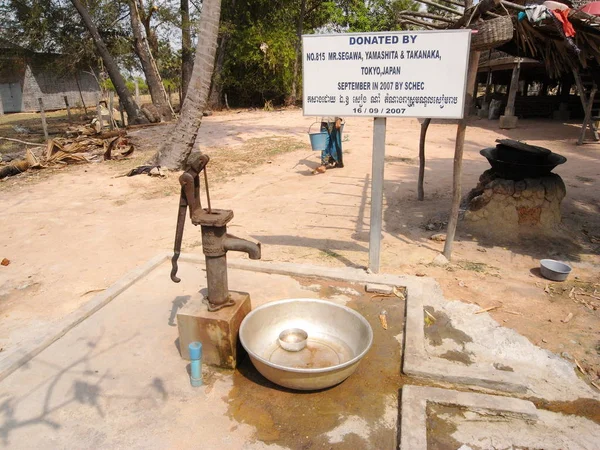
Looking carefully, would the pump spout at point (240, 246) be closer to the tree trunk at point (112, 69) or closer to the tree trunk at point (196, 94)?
the tree trunk at point (196, 94)

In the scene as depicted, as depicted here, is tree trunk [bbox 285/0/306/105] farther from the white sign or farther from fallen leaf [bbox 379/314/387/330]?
fallen leaf [bbox 379/314/387/330]

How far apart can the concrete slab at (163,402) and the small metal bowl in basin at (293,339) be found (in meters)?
0.26

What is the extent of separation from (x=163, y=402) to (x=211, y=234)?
99 cm

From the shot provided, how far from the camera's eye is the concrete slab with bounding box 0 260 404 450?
218 centimetres

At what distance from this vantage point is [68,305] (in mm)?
3947

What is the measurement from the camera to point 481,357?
2.88 m

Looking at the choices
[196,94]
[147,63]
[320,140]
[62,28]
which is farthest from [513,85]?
[62,28]

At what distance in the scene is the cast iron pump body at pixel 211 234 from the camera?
8.36 feet

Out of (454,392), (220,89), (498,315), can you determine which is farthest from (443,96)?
(220,89)

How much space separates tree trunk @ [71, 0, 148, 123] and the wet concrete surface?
1521 cm

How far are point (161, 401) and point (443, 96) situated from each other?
3112 millimetres

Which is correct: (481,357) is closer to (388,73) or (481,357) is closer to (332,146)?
(388,73)

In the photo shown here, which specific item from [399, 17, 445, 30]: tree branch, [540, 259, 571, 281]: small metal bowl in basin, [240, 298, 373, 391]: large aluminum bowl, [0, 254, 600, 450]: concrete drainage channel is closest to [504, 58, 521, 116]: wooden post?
[399, 17, 445, 30]: tree branch

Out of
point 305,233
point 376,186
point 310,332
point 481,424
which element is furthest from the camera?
point 305,233
